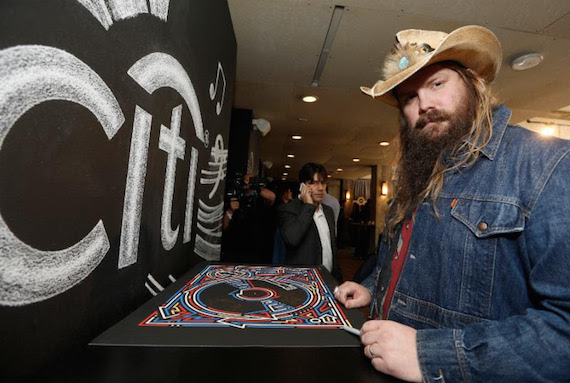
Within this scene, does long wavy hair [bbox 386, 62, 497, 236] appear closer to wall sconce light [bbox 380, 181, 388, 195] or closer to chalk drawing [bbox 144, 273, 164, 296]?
chalk drawing [bbox 144, 273, 164, 296]

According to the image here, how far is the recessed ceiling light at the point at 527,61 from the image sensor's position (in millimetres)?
2123

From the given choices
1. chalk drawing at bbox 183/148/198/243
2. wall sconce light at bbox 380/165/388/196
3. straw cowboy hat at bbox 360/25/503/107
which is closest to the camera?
straw cowboy hat at bbox 360/25/503/107

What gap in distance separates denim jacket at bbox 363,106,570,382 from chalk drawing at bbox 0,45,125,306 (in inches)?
26.1

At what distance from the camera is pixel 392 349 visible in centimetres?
50

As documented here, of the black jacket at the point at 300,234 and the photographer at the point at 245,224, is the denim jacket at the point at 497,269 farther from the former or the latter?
the photographer at the point at 245,224

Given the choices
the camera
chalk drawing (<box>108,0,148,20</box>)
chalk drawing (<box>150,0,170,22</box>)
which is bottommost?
the camera

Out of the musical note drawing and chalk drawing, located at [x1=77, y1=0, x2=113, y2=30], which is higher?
the musical note drawing

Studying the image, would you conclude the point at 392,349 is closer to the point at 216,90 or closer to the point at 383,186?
the point at 216,90

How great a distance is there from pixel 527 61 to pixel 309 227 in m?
2.17

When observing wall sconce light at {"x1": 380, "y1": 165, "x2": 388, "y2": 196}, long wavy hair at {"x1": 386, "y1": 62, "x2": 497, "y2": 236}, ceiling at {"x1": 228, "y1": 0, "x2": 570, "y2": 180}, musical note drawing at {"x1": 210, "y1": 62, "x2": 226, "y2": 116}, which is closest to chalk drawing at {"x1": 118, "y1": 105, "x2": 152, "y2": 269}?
musical note drawing at {"x1": 210, "y1": 62, "x2": 226, "y2": 116}

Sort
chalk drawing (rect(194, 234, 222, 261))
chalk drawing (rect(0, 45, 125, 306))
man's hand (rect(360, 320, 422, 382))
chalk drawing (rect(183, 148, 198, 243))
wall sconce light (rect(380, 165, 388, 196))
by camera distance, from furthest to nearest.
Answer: wall sconce light (rect(380, 165, 388, 196))
chalk drawing (rect(194, 234, 222, 261))
chalk drawing (rect(183, 148, 198, 243))
man's hand (rect(360, 320, 422, 382))
chalk drawing (rect(0, 45, 125, 306))

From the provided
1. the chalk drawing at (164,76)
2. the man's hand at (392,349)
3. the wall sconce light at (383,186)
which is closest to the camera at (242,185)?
the chalk drawing at (164,76)

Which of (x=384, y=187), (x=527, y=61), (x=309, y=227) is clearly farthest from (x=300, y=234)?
(x=384, y=187)

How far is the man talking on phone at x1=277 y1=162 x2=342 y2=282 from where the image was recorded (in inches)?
77.2
